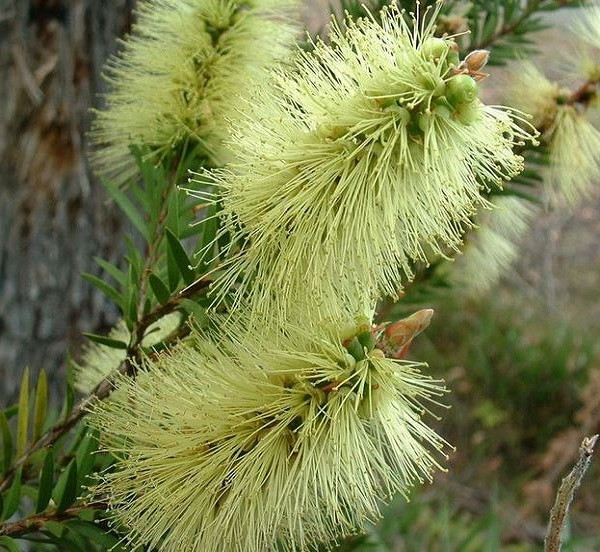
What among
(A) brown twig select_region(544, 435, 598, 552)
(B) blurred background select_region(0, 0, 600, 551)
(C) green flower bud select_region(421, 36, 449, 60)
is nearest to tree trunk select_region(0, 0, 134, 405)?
(B) blurred background select_region(0, 0, 600, 551)

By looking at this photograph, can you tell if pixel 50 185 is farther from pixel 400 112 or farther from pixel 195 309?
pixel 400 112

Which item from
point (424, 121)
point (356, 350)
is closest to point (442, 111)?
point (424, 121)

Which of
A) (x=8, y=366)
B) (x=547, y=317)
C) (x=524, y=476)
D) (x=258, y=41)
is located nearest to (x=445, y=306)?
(x=547, y=317)

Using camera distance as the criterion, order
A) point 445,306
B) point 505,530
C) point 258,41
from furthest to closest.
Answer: point 445,306 < point 505,530 < point 258,41

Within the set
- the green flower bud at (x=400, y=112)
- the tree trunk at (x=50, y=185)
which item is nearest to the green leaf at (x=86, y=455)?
the green flower bud at (x=400, y=112)

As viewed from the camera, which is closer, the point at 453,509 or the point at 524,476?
the point at 453,509

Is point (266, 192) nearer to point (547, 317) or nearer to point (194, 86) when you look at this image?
point (194, 86)
